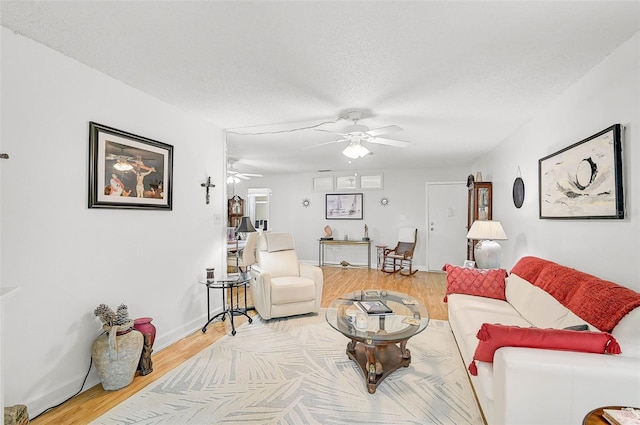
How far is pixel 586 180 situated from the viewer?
217 cm

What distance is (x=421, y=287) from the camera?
5.20 meters

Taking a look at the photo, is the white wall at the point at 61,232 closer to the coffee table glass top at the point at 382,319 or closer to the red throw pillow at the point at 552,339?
the coffee table glass top at the point at 382,319

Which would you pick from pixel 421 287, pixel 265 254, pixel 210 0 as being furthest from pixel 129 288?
pixel 421 287

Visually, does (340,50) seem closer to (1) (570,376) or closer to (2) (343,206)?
(1) (570,376)

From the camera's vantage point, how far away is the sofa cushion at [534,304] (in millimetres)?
2045

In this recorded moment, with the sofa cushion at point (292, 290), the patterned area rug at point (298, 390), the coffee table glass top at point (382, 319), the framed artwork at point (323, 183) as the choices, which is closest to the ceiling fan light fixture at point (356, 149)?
the coffee table glass top at point (382, 319)

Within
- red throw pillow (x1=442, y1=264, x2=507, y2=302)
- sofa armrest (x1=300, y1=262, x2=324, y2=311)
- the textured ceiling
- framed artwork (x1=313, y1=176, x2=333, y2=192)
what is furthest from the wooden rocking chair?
the textured ceiling

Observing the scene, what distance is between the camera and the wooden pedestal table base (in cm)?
215

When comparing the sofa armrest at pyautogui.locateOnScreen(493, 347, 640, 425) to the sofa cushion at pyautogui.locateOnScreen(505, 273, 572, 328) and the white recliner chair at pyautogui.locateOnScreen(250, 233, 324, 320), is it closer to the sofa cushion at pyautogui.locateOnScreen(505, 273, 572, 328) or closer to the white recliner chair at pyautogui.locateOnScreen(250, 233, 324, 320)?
the sofa cushion at pyautogui.locateOnScreen(505, 273, 572, 328)

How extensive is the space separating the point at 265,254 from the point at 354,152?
1.74 meters

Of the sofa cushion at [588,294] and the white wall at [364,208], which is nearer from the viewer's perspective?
the sofa cushion at [588,294]

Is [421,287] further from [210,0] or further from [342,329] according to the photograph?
[210,0]

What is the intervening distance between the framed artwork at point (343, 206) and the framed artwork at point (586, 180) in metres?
4.50

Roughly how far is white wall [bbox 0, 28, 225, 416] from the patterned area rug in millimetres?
540
